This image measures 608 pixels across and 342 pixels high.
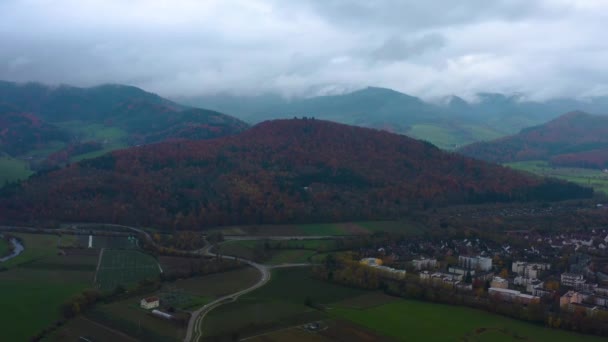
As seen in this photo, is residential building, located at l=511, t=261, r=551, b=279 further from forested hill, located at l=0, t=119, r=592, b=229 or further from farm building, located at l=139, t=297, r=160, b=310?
farm building, located at l=139, t=297, r=160, b=310

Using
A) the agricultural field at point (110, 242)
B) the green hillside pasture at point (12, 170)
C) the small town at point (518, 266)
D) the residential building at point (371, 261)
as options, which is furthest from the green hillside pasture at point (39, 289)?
the green hillside pasture at point (12, 170)

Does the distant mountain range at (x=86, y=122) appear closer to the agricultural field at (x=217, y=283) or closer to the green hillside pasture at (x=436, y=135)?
the green hillside pasture at (x=436, y=135)

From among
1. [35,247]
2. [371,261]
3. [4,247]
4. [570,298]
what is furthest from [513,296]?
[4,247]

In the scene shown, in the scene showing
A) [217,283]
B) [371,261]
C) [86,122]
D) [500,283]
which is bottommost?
[217,283]

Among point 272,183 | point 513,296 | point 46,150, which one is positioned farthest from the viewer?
point 46,150

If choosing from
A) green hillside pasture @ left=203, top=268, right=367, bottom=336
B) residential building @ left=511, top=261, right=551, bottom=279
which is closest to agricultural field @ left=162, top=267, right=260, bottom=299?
green hillside pasture @ left=203, top=268, right=367, bottom=336

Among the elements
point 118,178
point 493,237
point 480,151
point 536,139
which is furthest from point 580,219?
point 536,139

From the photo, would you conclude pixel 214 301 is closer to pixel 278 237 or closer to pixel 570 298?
pixel 278 237
